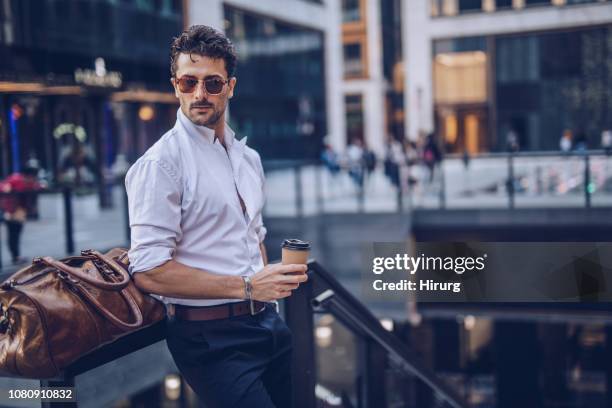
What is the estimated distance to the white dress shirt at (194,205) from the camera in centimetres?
194

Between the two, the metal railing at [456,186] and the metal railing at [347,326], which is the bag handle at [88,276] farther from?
the metal railing at [456,186]

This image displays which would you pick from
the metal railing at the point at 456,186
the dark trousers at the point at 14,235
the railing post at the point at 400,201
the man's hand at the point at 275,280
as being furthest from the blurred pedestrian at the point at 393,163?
the man's hand at the point at 275,280

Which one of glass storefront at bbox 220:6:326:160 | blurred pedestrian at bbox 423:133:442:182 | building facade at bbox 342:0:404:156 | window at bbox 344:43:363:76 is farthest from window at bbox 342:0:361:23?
blurred pedestrian at bbox 423:133:442:182

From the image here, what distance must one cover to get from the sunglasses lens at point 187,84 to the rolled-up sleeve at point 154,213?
0.85ft

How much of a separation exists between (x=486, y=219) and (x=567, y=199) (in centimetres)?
145

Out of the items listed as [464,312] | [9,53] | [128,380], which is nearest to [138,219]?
[128,380]

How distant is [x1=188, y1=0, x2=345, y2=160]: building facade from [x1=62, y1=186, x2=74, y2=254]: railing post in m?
8.74

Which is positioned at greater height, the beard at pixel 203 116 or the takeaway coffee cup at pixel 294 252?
the beard at pixel 203 116

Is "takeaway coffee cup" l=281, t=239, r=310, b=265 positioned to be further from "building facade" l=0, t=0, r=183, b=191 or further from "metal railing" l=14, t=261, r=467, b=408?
"building facade" l=0, t=0, r=183, b=191

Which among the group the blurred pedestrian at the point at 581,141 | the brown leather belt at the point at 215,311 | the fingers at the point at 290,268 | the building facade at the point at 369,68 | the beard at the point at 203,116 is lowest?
the brown leather belt at the point at 215,311

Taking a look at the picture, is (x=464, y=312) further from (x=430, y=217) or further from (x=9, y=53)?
(x=9, y=53)

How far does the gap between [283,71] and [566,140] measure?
17.3m

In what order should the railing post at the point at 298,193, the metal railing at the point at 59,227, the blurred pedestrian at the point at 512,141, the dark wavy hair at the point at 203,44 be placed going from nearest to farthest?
the dark wavy hair at the point at 203,44 < the metal railing at the point at 59,227 < the blurred pedestrian at the point at 512,141 < the railing post at the point at 298,193

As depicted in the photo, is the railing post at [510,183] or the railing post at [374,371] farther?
the railing post at [510,183]
